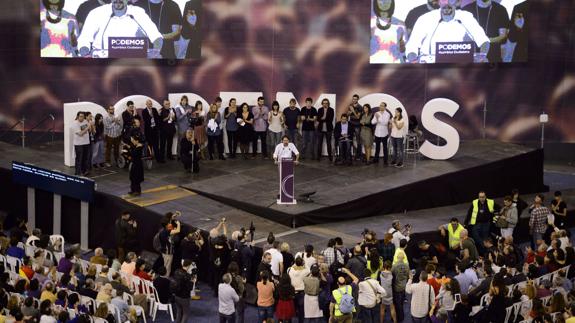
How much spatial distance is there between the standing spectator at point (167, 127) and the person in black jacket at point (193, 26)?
262 centimetres

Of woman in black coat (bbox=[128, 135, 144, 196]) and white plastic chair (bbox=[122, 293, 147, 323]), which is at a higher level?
woman in black coat (bbox=[128, 135, 144, 196])

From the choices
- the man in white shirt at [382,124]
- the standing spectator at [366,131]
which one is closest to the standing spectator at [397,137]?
the man in white shirt at [382,124]

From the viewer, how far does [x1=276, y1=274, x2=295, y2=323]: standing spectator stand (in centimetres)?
1708

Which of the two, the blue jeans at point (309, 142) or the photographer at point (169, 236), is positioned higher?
the blue jeans at point (309, 142)

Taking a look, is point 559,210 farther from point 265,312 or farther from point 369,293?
point 265,312

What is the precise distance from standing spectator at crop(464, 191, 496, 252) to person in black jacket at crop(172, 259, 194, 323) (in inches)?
223

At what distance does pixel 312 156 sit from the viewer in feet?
83.5

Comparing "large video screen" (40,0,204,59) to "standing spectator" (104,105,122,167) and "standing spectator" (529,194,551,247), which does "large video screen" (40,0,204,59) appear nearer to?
"standing spectator" (104,105,122,167)

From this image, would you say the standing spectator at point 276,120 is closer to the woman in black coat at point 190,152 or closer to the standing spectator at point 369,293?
the woman in black coat at point 190,152

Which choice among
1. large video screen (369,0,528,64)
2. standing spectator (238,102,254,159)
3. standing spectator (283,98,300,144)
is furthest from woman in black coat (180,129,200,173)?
large video screen (369,0,528,64)

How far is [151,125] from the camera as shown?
24.6 metres

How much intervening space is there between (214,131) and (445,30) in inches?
240

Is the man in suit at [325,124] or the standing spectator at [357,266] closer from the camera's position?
the standing spectator at [357,266]

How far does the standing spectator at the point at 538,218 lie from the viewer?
21.0m
